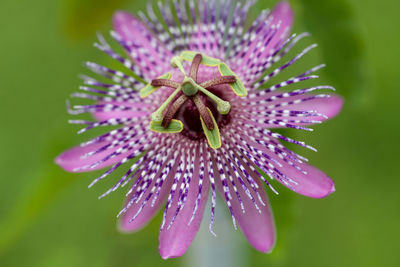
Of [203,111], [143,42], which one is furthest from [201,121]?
[143,42]

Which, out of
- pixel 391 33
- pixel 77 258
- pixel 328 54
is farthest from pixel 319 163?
pixel 328 54

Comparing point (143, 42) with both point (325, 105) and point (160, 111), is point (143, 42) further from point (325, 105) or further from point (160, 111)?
point (325, 105)

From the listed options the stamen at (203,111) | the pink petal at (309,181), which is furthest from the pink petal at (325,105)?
the stamen at (203,111)

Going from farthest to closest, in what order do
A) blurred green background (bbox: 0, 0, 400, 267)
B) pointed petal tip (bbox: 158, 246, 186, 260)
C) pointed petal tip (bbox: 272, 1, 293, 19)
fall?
1. blurred green background (bbox: 0, 0, 400, 267)
2. pointed petal tip (bbox: 272, 1, 293, 19)
3. pointed petal tip (bbox: 158, 246, 186, 260)

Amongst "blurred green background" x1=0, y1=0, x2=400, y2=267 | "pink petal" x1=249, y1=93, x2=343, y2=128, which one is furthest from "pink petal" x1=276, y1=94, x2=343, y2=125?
"blurred green background" x1=0, y1=0, x2=400, y2=267

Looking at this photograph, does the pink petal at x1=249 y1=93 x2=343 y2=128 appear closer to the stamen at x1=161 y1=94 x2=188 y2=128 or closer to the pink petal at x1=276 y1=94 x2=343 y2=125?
the pink petal at x1=276 y1=94 x2=343 y2=125

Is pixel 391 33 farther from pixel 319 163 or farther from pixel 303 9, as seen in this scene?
pixel 303 9
